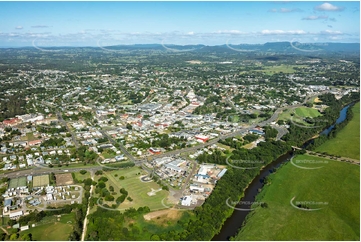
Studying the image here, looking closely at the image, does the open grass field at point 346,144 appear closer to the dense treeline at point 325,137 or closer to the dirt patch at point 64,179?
the dense treeline at point 325,137

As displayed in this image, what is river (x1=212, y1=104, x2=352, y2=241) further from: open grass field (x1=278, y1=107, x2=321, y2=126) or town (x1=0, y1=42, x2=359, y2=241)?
open grass field (x1=278, y1=107, x2=321, y2=126)

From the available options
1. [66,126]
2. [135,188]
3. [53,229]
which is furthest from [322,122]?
[53,229]

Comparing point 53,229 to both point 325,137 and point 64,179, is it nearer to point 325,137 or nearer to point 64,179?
point 64,179

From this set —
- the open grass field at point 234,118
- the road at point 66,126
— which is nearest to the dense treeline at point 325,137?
the open grass field at point 234,118

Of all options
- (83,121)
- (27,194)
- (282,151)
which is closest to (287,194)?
(282,151)

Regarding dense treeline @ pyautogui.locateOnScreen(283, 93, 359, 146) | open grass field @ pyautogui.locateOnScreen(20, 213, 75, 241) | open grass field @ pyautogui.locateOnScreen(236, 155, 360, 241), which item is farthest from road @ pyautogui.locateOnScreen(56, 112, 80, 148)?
dense treeline @ pyautogui.locateOnScreen(283, 93, 359, 146)
